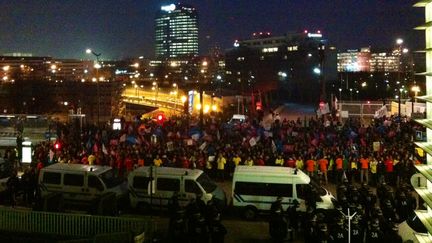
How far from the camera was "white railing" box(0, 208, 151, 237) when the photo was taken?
14.2 metres

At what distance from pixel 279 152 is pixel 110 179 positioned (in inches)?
363

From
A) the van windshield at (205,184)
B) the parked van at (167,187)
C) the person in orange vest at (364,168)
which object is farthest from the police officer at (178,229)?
A: the person in orange vest at (364,168)

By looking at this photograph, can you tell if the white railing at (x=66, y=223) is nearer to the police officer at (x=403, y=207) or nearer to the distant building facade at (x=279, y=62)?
the police officer at (x=403, y=207)

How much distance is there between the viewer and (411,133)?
27.6m

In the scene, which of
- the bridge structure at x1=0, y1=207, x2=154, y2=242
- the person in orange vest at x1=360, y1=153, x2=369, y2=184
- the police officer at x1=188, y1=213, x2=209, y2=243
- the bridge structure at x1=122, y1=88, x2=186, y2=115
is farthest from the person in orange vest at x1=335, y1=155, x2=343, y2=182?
the bridge structure at x1=122, y1=88, x2=186, y2=115

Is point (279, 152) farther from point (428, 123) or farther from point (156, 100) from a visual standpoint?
point (156, 100)

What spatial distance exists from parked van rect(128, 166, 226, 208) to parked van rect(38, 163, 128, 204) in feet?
2.83

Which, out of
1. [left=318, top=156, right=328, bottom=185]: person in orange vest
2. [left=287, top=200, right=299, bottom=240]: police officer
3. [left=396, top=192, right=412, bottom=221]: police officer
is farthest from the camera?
[left=318, top=156, right=328, bottom=185]: person in orange vest

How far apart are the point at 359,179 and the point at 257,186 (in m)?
7.68

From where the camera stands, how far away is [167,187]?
17750 millimetres

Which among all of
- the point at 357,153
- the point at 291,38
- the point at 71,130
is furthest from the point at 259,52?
the point at 357,153

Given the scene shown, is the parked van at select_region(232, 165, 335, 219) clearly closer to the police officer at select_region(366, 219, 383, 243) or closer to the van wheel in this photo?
the van wheel

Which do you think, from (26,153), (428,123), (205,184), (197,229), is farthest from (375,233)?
(26,153)

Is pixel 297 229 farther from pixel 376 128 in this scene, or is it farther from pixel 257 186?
pixel 376 128
